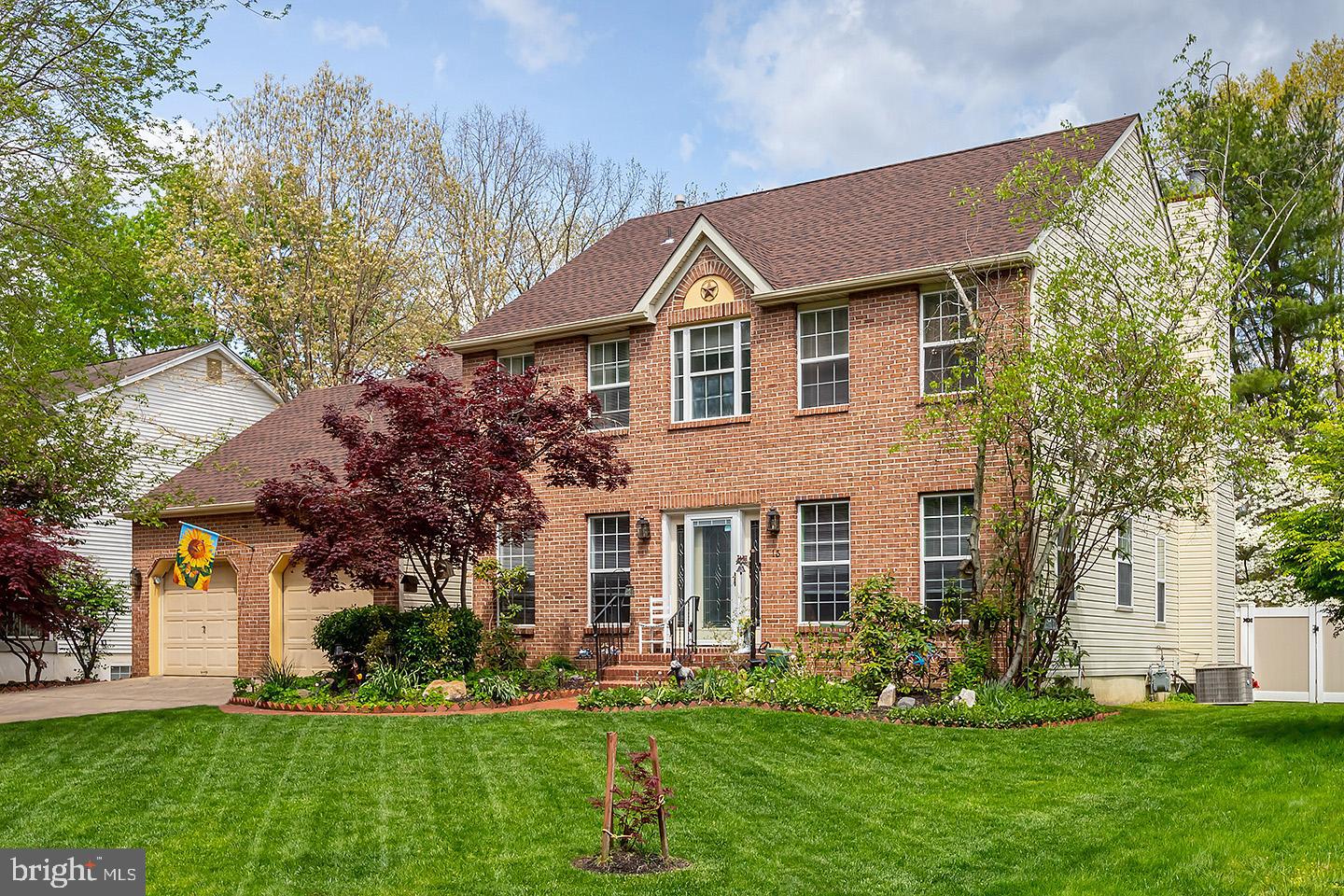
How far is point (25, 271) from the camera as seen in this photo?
14.7m

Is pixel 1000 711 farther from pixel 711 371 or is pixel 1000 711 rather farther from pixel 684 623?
pixel 711 371

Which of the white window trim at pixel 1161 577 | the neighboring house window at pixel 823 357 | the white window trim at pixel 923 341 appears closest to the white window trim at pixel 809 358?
the neighboring house window at pixel 823 357

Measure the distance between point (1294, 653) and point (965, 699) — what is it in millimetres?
13757

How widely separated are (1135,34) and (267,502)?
1492cm

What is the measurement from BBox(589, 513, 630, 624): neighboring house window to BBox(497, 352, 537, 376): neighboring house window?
10.1ft

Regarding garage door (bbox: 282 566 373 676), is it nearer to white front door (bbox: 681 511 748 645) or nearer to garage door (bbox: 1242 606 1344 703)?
white front door (bbox: 681 511 748 645)

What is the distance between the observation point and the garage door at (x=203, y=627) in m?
24.2

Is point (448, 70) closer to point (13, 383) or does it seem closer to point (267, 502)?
point (267, 502)

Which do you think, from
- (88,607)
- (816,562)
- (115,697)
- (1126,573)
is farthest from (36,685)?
(1126,573)

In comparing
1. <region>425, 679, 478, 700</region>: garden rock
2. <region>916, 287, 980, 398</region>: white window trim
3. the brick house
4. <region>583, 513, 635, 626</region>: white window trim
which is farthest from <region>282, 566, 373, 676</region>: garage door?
<region>916, 287, 980, 398</region>: white window trim

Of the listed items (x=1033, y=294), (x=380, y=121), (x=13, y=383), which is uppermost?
(x=380, y=121)

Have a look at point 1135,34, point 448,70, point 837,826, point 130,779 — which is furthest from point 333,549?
point 1135,34

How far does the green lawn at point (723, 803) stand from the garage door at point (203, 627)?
9738 millimetres

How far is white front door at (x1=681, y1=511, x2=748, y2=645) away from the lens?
61.9 feet
